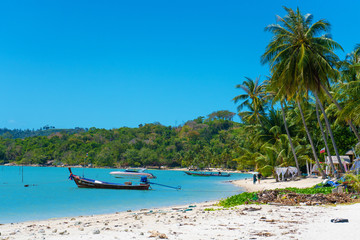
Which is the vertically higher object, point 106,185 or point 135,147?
point 135,147

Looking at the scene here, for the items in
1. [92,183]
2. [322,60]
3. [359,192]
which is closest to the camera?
[359,192]

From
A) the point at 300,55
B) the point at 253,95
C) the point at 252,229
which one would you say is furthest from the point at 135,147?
the point at 252,229

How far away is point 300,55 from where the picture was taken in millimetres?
18422

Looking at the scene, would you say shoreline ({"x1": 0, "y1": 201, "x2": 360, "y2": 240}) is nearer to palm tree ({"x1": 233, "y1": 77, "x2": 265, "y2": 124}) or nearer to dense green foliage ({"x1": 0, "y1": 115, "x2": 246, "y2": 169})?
palm tree ({"x1": 233, "y1": 77, "x2": 265, "y2": 124})

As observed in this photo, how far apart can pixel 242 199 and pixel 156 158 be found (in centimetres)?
9954

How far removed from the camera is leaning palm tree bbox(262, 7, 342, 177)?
60.7 ft

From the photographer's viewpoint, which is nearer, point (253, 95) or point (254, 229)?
point (254, 229)

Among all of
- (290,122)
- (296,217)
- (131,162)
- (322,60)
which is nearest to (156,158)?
(131,162)

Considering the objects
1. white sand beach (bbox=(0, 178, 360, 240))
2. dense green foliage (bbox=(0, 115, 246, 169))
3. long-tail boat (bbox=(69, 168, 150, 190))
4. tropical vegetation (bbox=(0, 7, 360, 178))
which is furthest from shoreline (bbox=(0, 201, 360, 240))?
dense green foliage (bbox=(0, 115, 246, 169))

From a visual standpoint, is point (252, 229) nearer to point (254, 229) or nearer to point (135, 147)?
point (254, 229)

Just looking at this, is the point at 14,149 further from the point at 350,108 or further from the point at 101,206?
the point at 350,108

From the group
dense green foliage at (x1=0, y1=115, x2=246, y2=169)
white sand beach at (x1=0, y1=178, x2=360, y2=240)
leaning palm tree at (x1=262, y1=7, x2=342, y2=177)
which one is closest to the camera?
white sand beach at (x1=0, y1=178, x2=360, y2=240)

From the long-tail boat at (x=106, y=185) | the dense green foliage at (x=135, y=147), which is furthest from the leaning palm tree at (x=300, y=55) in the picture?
the dense green foliage at (x=135, y=147)

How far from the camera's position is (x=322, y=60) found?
1833cm
